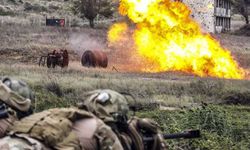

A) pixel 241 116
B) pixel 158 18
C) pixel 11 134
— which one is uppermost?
pixel 158 18

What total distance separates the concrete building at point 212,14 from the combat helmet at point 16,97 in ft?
140

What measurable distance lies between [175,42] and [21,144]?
30.2 meters

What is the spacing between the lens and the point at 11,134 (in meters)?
5.61

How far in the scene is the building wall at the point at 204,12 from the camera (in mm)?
52287

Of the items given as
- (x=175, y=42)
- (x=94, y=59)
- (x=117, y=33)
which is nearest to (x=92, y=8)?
(x=117, y=33)

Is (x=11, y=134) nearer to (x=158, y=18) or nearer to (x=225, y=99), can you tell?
(x=225, y=99)

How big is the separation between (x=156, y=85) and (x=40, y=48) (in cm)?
1825

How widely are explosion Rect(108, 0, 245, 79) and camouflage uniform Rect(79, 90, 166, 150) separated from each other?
27579 millimetres

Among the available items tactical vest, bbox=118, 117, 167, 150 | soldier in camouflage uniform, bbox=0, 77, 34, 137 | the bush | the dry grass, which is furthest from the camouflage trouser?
the dry grass

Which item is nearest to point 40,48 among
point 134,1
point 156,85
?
point 134,1

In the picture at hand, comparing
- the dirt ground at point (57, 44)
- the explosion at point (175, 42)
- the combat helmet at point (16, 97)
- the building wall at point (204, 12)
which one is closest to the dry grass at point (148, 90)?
the explosion at point (175, 42)

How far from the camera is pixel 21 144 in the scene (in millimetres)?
5445

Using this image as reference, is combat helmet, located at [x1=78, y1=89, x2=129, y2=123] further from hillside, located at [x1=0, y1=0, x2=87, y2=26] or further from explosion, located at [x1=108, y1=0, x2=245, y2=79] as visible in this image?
hillside, located at [x1=0, y1=0, x2=87, y2=26]

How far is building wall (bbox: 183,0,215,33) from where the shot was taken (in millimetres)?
52287
